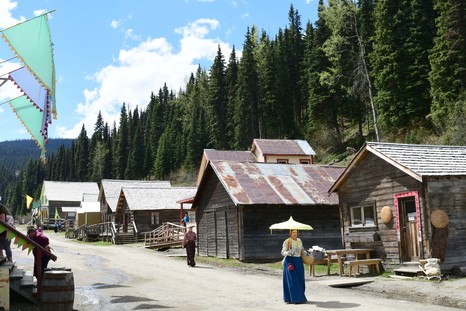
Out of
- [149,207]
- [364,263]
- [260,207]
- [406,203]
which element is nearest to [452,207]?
[406,203]

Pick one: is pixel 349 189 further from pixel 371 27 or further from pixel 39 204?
pixel 39 204

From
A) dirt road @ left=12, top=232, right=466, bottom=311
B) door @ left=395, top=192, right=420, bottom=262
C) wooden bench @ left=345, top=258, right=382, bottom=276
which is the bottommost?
dirt road @ left=12, top=232, right=466, bottom=311

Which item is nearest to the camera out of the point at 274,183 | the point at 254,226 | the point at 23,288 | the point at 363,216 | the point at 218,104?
the point at 23,288

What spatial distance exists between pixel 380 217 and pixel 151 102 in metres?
141

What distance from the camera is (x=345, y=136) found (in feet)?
210

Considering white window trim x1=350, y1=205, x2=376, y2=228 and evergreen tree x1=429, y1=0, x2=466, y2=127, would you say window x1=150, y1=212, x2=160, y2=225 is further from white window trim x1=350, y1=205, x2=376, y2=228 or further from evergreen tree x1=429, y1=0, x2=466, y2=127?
white window trim x1=350, y1=205, x2=376, y2=228

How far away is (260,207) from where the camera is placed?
25.9 m

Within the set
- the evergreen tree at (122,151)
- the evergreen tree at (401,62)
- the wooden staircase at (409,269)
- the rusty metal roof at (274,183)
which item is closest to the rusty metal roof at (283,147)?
the evergreen tree at (401,62)

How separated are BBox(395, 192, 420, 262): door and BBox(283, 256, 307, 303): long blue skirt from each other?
7.28 metres

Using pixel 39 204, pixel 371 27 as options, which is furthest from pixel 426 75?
pixel 39 204

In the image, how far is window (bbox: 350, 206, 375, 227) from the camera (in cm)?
2089

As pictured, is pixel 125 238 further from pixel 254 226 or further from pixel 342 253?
pixel 342 253

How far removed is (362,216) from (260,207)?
620 cm

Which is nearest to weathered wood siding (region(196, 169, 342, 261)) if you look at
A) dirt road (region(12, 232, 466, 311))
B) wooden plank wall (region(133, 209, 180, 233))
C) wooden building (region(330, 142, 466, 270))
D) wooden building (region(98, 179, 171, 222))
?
dirt road (region(12, 232, 466, 311))
